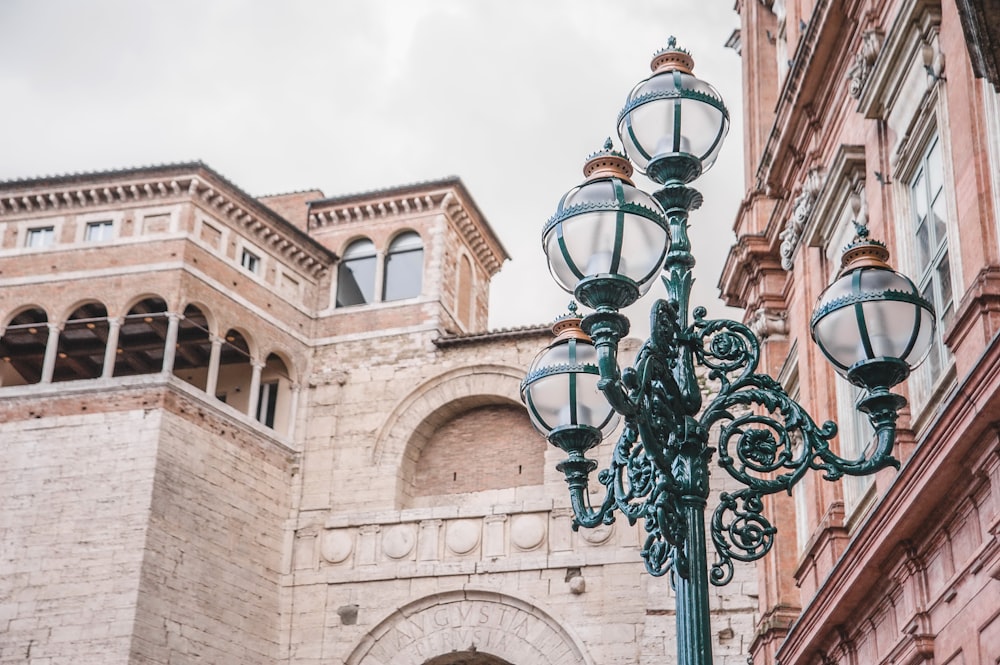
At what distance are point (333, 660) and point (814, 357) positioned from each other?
1060cm

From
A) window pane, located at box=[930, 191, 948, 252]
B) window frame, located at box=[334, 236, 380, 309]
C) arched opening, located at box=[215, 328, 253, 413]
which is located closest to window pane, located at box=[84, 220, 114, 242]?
arched opening, located at box=[215, 328, 253, 413]

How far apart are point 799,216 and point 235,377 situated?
12.2 meters

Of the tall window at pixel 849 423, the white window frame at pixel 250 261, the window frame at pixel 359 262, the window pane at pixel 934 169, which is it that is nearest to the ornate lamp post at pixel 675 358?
the window pane at pixel 934 169

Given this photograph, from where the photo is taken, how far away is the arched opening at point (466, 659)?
67.8 feet

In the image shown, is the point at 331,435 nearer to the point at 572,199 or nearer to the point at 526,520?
the point at 526,520

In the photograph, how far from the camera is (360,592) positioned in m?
21.3

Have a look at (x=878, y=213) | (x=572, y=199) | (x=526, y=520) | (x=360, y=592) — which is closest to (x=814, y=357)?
(x=878, y=213)

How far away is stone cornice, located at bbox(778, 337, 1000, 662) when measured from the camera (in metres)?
7.22

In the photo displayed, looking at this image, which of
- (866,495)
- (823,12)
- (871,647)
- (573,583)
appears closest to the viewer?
(871,647)

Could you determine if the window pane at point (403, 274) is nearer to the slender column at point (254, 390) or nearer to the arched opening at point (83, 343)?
the slender column at point (254, 390)

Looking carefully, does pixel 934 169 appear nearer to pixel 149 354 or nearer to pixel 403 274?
pixel 403 274

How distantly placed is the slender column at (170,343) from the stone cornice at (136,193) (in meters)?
1.98

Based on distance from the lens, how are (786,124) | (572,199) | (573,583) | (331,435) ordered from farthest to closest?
(331,435) < (573,583) < (786,124) < (572,199)

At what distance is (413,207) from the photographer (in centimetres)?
2414
